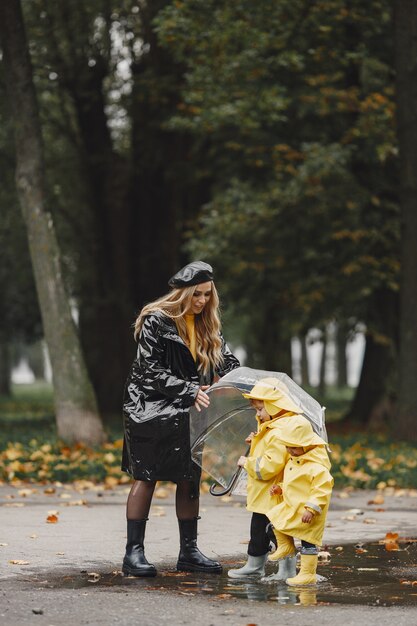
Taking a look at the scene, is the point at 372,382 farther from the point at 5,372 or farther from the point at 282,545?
the point at 5,372

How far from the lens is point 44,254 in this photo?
50.8 ft

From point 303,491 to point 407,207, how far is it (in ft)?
37.4

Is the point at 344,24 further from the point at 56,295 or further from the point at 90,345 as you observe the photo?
the point at 90,345

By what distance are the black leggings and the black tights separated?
1.65 feet

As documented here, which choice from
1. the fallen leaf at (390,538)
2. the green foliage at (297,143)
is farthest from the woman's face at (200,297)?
the green foliage at (297,143)

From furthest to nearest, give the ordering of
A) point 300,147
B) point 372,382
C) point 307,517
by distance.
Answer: point 372,382 < point 300,147 < point 307,517

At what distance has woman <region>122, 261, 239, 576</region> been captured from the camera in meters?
6.92

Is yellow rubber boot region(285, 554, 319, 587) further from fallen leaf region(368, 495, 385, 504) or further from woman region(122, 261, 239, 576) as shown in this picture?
fallen leaf region(368, 495, 385, 504)

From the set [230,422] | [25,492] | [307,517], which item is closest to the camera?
[307,517]

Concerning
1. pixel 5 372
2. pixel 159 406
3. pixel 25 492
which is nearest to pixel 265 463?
pixel 159 406

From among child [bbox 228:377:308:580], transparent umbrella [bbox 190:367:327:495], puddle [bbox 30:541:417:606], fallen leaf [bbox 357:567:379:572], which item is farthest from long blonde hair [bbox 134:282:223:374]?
fallen leaf [bbox 357:567:379:572]

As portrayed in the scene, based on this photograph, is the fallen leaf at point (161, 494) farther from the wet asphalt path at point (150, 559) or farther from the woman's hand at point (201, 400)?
the woman's hand at point (201, 400)

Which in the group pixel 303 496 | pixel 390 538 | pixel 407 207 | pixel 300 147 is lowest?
pixel 390 538

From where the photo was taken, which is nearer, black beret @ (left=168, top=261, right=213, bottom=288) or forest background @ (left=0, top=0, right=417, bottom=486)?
black beret @ (left=168, top=261, right=213, bottom=288)
